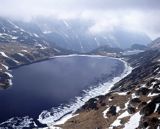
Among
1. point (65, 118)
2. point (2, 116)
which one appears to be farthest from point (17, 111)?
point (65, 118)

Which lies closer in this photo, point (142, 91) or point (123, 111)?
point (123, 111)

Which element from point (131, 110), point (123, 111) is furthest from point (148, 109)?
point (123, 111)

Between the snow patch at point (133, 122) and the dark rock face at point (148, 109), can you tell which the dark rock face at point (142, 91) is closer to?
the snow patch at point (133, 122)

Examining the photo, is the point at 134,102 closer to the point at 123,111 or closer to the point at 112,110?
the point at 123,111

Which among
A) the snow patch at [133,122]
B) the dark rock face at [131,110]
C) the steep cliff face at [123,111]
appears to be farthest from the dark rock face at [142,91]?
the snow patch at [133,122]

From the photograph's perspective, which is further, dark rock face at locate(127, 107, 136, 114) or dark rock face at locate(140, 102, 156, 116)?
dark rock face at locate(127, 107, 136, 114)

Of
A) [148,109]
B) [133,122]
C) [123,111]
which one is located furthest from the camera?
[123,111]

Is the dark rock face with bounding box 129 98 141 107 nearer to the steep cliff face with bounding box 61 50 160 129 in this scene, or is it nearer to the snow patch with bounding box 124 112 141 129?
the steep cliff face with bounding box 61 50 160 129

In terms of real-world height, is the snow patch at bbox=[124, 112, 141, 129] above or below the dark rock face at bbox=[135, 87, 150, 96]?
below

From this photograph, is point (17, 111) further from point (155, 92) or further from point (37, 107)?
point (155, 92)

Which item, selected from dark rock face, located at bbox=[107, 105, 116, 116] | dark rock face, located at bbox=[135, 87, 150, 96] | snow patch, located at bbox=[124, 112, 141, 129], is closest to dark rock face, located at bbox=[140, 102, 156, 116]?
snow patch, located at bbox=[124, 112, 141, 129]

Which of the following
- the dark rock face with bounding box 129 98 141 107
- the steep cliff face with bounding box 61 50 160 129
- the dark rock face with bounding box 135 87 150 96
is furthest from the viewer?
the dark rock face with bounding box 135 87 150 96
